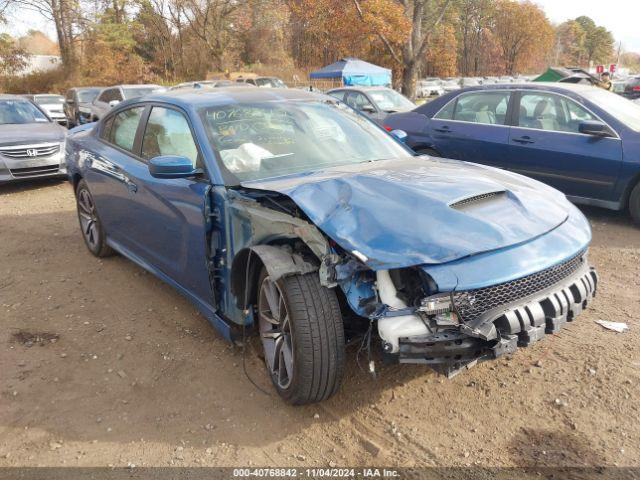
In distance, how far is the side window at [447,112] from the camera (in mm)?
7211

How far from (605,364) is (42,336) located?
3741mm

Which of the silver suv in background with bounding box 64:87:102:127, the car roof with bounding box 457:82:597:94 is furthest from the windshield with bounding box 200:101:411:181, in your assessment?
the silver suv in background with bounding box 64:87:102:127

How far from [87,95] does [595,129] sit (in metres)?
16.3

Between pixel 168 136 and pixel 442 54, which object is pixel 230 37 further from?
pixel 168 136

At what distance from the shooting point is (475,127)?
6848 mm

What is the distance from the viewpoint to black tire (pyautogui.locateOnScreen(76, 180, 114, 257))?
5066 millimetres

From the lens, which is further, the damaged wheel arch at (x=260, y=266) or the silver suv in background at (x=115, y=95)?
the silver suv in background at (x=115, y=95)

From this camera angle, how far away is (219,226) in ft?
10.1

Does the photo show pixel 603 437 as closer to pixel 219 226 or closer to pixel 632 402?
pixel 632 402

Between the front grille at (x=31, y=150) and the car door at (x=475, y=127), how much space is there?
20.4ft

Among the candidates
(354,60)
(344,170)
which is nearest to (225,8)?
(354,60)

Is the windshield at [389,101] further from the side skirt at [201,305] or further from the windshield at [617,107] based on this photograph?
the side skirt at [201,305]

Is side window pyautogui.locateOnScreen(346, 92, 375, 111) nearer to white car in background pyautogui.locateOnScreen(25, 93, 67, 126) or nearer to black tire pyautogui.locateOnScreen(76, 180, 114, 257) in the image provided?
black tire pyautogui.locateOnScreen(76, 180, 114, 257)

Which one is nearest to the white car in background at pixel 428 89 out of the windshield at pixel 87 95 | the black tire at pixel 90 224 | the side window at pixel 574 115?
the windshield at pixel 87 95
